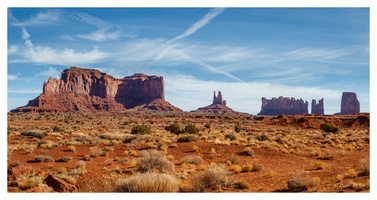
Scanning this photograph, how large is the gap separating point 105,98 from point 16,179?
162 m

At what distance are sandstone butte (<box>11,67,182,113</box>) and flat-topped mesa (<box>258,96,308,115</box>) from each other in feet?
262

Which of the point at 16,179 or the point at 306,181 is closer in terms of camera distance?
Answer: the point at 306,181

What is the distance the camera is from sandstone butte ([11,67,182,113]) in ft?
438

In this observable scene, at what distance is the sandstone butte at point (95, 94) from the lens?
5261 inches

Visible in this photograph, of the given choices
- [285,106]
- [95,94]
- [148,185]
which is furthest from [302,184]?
[285,106]

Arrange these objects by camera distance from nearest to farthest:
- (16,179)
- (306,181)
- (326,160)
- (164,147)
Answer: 1. (306,181)
2. (16,179)
3. (326,160)
4. (164,147)

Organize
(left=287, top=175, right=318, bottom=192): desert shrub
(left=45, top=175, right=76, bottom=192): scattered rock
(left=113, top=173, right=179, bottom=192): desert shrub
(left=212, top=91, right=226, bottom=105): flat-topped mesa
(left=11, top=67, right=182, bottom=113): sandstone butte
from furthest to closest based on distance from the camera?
(left=212, top=91, right=226, bottom=105): flat-topped mesa < (left=11, top=67, right=182, bottom=113): sandstone butte < (left=45, top=175, right=76, bottom=192): scattered rock < (left=287, top=175, right=318, bottom=192): desert shrub < (left=113, top=173, right=179, bottom=192): desert shrub

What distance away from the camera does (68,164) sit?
1291 cm

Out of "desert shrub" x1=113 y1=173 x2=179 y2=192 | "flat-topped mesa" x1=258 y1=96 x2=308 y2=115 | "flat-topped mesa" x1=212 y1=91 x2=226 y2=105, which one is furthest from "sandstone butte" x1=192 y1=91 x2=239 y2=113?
"desert shrub" x1=113 y1=173 x2=179 y2=192

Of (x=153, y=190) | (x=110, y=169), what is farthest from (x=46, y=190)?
(x=153, y=190)

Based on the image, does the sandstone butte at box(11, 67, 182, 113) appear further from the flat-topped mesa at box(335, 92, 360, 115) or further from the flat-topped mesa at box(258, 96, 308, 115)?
the flat-topped mesa at box(335, 92, 360, 115)

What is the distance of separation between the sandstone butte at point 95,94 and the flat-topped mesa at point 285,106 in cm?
7994

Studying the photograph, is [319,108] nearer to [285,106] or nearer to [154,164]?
[285,106]

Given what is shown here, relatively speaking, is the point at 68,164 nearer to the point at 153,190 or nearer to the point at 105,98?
the point at 153,190
